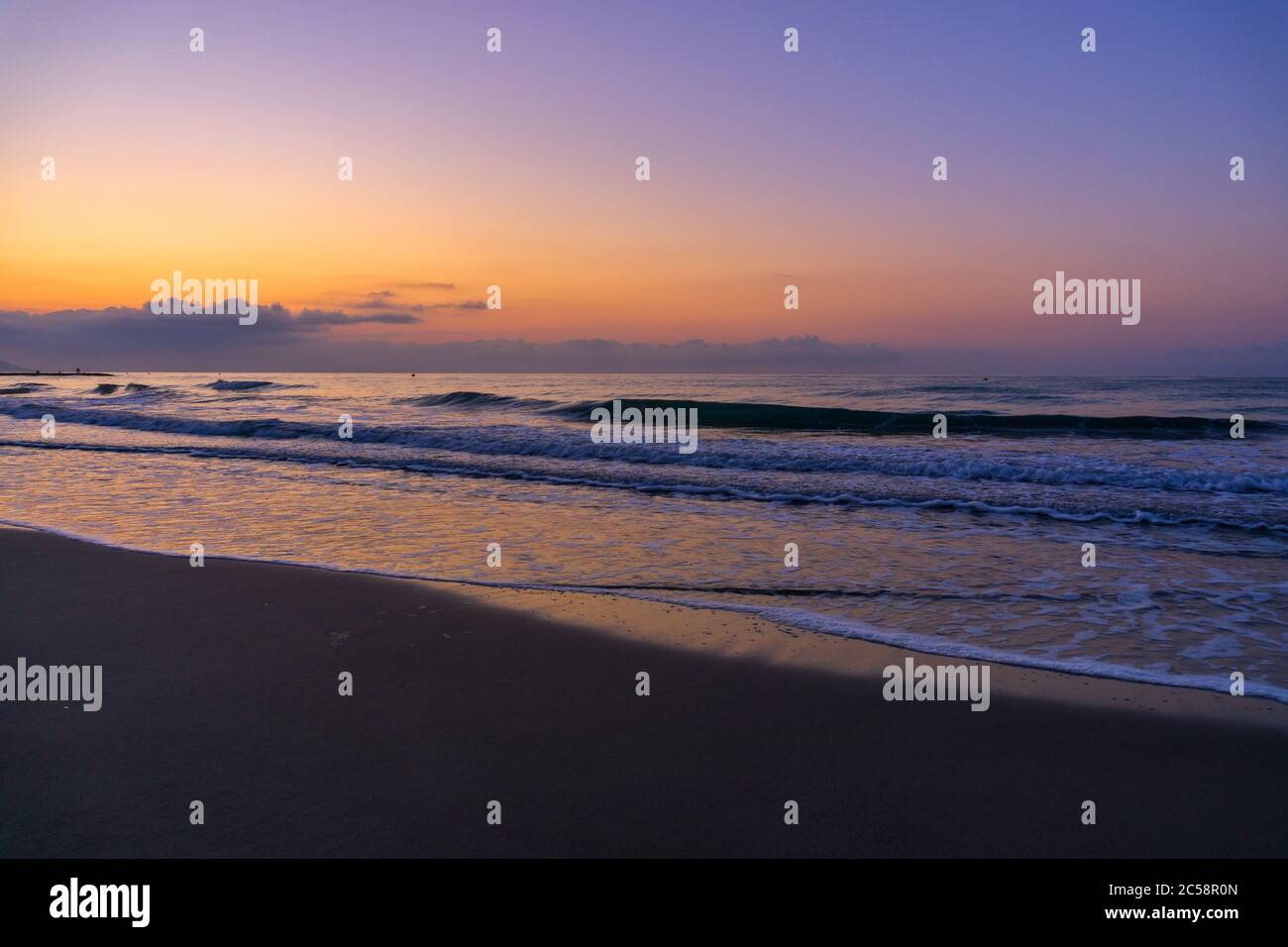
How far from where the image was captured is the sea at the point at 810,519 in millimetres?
6621

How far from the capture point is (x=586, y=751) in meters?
4.11

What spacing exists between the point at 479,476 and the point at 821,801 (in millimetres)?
13120

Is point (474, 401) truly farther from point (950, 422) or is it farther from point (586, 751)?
point (586, 751)

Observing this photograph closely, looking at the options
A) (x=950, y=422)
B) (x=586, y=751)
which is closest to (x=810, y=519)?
(x=586, y=751)

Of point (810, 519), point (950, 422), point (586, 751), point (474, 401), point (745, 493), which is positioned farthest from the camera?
point (474, 401)

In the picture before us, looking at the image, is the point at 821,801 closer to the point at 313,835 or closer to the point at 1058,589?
the point at 313,835

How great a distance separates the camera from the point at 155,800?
354cm

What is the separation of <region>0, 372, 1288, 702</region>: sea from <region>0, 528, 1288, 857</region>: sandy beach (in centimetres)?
117

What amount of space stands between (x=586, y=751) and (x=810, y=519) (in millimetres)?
7846

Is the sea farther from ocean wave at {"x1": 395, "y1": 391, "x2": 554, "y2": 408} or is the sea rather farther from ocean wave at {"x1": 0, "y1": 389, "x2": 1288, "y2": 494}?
ocean wave at {"x1": 395, "y1": 391, "x2": 554, "y2": 408}

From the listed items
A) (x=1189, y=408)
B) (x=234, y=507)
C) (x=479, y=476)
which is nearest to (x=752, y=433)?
(x=479, y=476)

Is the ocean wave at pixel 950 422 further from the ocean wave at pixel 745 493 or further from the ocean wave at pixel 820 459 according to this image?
the ocean wave at pixel 745 493

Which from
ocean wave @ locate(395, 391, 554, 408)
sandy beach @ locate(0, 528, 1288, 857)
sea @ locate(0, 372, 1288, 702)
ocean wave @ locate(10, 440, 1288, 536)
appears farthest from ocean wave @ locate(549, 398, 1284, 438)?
sandy beach @ locate(0, 528, 1288, 857)

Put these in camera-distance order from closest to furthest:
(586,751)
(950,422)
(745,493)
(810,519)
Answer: (586,751) < (810,519) < (745,493) < (950,422)
